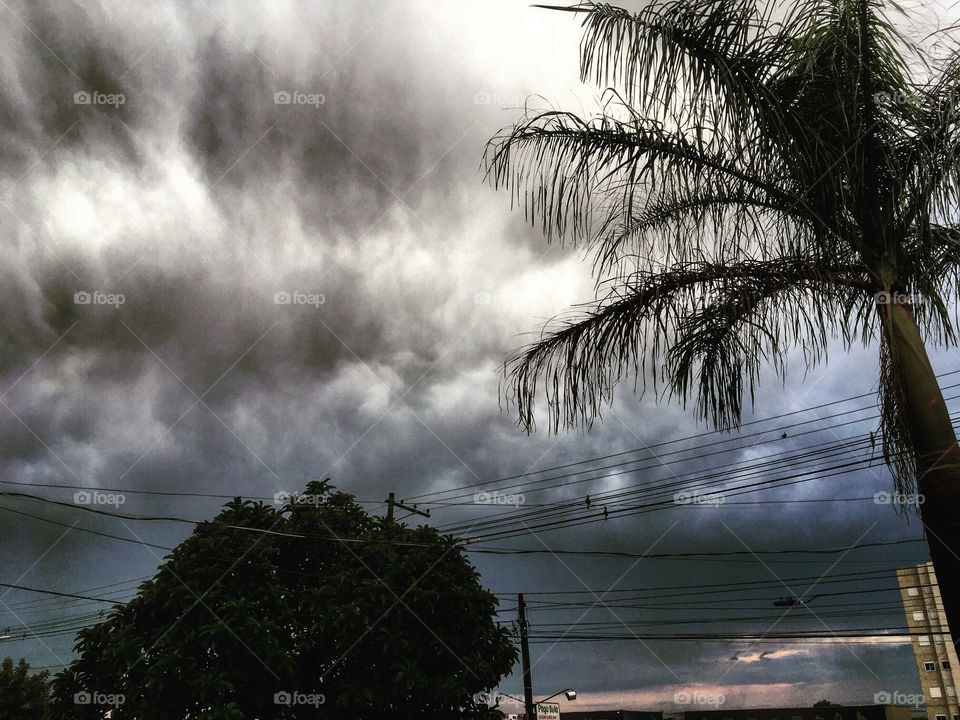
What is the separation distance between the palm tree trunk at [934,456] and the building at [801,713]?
242ft

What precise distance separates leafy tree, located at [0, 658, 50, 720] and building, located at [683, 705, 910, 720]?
2343 inches

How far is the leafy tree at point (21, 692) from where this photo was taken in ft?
98.3

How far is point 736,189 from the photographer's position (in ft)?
15.2

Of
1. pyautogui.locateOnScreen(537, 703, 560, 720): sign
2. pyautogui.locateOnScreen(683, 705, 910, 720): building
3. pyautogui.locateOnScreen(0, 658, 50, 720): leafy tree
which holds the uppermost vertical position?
pyautogui.locateOnScreen(0, 658, 50, 720): leafy tree

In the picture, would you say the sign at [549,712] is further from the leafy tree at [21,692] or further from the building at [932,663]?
the building at [932,663]

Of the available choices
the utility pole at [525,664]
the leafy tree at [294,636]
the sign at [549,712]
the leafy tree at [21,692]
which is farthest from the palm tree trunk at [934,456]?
the leafy tree at [21,692]

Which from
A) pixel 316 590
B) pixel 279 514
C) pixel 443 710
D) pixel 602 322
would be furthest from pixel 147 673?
pixel 602 322

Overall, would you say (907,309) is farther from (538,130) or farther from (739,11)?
(538,130)

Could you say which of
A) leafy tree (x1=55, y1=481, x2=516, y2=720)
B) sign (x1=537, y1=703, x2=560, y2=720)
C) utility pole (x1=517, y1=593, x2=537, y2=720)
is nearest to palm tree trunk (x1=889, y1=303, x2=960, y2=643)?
leafy tree (x1=55, y1=481, x2=516, y2=720)

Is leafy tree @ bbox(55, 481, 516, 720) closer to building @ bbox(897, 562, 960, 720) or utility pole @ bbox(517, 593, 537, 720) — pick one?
utility pole @ bbox(517, 593, 537, 720)

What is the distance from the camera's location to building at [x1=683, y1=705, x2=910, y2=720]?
62.6 metres

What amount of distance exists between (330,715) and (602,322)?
398 inches

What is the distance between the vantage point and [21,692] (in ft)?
103

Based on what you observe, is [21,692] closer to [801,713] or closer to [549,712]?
[549,712]
